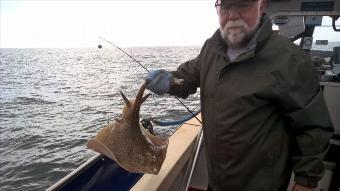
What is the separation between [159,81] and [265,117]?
98 cm

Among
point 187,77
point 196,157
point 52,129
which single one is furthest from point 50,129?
point 187,77

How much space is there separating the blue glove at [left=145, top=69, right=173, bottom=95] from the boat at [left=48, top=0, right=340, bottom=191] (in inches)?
39.1

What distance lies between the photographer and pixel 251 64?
221cm

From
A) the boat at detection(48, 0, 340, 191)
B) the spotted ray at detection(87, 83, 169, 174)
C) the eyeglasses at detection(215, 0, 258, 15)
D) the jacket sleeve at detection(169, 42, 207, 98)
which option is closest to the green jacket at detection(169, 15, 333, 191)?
the eyeglasses at detection(215, 0, 258, 15)

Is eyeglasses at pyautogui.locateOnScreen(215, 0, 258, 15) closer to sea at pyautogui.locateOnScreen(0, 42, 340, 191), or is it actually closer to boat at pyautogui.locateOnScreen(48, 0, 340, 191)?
boat at pyautogui.locateOnScreen(48, 0, 340, 191)

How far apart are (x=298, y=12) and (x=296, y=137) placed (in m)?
1.94

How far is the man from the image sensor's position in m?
2.10

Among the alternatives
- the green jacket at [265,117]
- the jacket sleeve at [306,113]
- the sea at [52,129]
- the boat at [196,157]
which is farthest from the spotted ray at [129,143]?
the sea at [52,129]

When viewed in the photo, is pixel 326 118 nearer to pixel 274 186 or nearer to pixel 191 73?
pixel 274 186

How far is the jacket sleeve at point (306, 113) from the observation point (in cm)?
208

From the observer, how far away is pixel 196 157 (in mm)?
3371

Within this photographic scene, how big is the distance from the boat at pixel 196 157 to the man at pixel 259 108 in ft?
3.14

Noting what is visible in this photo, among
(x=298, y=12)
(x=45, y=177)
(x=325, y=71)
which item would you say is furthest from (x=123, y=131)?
(x=45, y=177)

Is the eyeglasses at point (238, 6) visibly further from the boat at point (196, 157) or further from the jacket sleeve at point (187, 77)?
the boat at point (196, 157)
